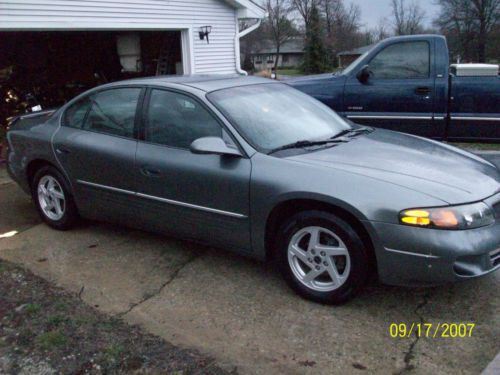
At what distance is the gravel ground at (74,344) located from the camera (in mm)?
2916

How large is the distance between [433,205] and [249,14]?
12.4m

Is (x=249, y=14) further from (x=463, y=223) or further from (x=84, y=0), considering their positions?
(x=463, y=223)

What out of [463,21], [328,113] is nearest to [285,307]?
[328,113]

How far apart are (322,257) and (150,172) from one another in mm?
1570

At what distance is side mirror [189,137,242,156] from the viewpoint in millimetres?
3705

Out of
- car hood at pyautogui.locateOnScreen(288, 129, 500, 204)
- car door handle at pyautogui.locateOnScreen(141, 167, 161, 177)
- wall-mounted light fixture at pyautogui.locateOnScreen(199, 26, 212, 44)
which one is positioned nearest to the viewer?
car hood at pyautogui.locateOnScreen(288, 129, 500, 204)

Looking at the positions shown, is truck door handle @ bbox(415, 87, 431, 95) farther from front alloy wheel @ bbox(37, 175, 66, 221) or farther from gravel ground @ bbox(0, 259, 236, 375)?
gravel ground @ bbox(0, 259, 236, 375)

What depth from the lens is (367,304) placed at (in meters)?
3.52

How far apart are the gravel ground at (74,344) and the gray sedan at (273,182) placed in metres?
0.97

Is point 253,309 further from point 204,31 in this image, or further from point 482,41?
point 482,41

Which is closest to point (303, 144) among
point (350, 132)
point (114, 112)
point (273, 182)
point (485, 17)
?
point (273, 182)

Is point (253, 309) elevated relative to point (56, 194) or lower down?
lower down

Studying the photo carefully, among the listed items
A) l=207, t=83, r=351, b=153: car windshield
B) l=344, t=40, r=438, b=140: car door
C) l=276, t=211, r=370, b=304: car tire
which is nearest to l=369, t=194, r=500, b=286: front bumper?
l=276, t=211, r=370, b=304: car tire
